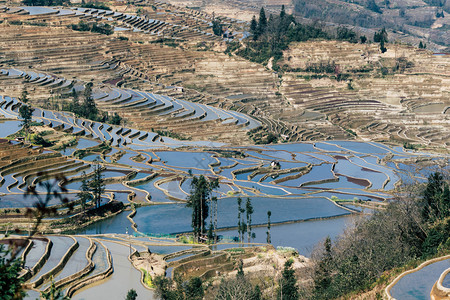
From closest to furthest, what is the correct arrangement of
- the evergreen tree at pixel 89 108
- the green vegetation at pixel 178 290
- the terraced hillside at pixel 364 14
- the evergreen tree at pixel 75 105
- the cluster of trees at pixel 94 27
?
1. the green vegetation at pixel 178 290
2. the evergreen tree at pixel 89 108
3. the evergreen tree at pixel 75 105
4. the cluster of trees at pixel 94 27
5. the terraced hillside at pixel 364 14

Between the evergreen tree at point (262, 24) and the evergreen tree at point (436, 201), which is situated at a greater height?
the evergreen tree at point (262, 24)

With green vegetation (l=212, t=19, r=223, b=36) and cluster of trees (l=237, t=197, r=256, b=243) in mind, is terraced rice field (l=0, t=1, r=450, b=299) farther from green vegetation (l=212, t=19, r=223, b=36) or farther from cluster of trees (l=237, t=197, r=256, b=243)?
green vegetation (l=212, t=19, r=223, b=36)

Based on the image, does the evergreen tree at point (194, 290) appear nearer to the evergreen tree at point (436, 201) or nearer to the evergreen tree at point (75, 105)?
the evergreen tree at point (436, 201)

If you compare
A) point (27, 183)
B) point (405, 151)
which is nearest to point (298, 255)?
point (27, 183)

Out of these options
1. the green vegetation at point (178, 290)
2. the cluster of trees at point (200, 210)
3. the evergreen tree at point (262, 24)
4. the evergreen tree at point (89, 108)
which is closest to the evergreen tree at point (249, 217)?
the cluster of trees at point (200, 210)

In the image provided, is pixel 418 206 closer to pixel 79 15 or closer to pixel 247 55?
pixel 247 55

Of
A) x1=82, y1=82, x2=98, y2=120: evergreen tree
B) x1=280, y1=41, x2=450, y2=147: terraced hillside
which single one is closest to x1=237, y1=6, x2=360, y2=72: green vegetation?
x1=280, y1=41, x2=450, y2=147: terraced hillside

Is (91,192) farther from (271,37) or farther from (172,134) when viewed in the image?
(271,37)
